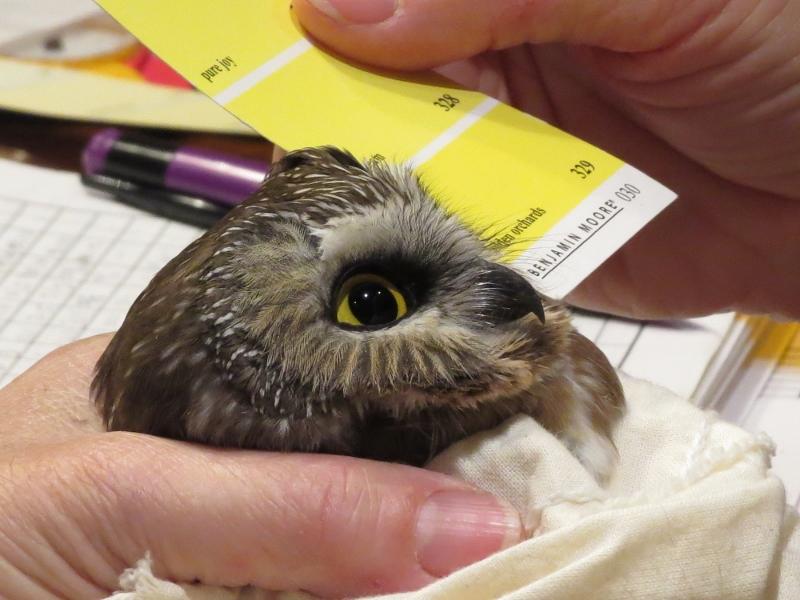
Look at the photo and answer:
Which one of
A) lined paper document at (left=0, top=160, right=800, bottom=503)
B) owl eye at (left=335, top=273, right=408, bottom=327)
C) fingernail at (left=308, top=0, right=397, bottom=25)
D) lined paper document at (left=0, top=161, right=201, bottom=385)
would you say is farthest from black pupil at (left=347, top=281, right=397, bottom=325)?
lined paper document at (left=0, top=161, right=201, bottom=385)

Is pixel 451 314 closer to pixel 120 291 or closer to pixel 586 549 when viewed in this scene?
pixel 586 549

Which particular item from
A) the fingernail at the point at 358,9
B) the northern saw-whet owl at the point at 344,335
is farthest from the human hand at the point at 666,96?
the northern saw-whet owl at the point at 344,335

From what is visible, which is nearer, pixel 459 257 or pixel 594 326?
pixel 459 257

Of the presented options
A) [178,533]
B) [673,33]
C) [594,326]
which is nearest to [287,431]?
[178,533]

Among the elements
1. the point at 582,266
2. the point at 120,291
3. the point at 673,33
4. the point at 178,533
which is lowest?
the point at 120,291

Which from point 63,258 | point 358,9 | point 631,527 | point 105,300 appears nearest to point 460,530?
point 631,527

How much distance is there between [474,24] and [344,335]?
22.4 inches

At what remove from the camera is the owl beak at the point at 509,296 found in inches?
28.4

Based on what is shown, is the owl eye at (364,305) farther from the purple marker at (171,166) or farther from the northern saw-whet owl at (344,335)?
the purple marker at (171,166)

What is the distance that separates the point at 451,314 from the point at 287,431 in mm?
155

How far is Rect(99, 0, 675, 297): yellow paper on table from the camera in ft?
3.00

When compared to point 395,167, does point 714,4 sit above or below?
above

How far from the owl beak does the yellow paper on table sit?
0.14m

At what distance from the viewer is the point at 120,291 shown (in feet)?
5.48
